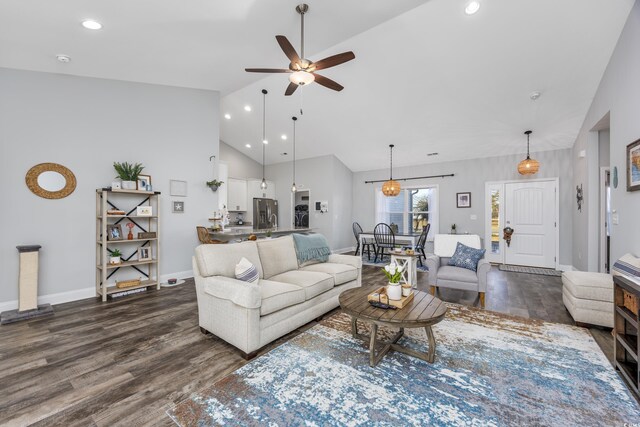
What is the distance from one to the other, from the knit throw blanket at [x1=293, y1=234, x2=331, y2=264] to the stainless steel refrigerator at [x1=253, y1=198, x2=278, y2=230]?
3702 mm

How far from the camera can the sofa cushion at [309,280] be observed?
2746 millimetres

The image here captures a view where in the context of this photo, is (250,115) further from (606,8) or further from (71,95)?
(606,8)


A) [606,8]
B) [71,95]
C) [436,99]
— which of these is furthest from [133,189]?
[606,8]

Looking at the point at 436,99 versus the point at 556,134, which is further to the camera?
the point at 556,134

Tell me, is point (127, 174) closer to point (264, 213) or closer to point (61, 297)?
point (61, 297)

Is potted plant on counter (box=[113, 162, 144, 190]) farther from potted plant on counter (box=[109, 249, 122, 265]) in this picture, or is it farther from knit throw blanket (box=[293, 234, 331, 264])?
knit throw blanket (box=[293, 234, 331, 264])

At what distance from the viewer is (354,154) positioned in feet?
24.0

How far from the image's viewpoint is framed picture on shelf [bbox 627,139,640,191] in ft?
8.70

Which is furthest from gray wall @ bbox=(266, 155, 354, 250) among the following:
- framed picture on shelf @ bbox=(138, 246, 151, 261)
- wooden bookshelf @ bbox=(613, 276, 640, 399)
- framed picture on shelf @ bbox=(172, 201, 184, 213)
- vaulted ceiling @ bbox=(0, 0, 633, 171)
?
wooden bookshelf @ bbox=(613, 276, 640, 399)

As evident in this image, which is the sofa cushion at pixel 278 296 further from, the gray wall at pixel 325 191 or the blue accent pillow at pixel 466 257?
the gray wall at pixel 325 191

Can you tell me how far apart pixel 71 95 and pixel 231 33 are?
99.6 inches

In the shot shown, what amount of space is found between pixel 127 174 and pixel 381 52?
412 centimetres

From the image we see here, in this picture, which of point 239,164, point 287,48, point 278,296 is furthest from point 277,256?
point 239,164

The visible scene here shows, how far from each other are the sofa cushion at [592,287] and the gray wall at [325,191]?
5239 millimetres
